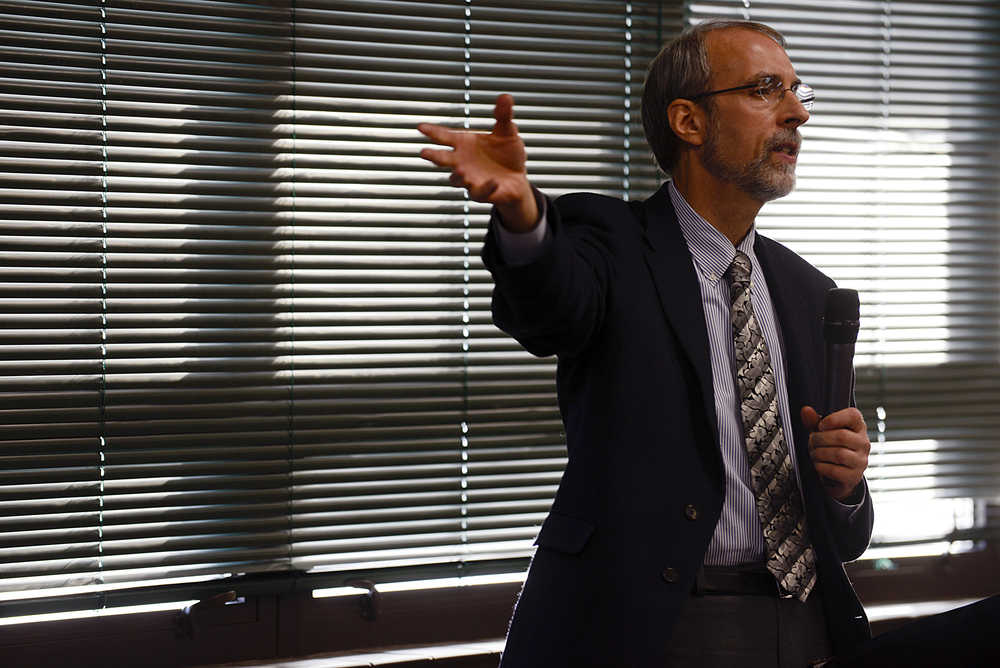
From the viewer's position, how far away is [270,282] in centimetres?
209

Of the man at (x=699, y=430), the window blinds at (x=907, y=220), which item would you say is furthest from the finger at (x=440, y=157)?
the window blinds at (x=907, y=220)

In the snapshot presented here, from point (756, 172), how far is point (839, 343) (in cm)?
33

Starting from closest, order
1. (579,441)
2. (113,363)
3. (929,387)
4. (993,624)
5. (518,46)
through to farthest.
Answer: (993,624), (579,441), (113,363), (518,46), (929,387)

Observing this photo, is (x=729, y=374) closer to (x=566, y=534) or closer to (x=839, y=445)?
(x=839, y=445)

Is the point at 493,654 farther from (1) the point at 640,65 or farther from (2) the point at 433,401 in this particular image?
(1) the point at 640,65

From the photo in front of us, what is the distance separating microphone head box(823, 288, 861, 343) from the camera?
1.28 meters

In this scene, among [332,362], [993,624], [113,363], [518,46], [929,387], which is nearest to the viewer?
[993,624]

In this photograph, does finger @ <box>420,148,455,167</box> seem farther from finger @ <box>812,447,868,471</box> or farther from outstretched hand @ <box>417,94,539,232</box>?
finger @ <box>812,447,868,471</box>

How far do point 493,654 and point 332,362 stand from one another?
800 millimetres

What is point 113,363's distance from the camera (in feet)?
6.57

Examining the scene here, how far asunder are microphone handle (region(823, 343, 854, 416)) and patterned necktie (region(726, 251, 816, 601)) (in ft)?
0.34

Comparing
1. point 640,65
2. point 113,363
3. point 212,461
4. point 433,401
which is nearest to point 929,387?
point 640,65

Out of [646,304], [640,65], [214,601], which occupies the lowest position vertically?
[214,601]

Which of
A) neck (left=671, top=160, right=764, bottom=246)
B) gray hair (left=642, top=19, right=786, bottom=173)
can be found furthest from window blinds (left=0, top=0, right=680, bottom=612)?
neck (left=671, top=160, right=764, bottom=246)
